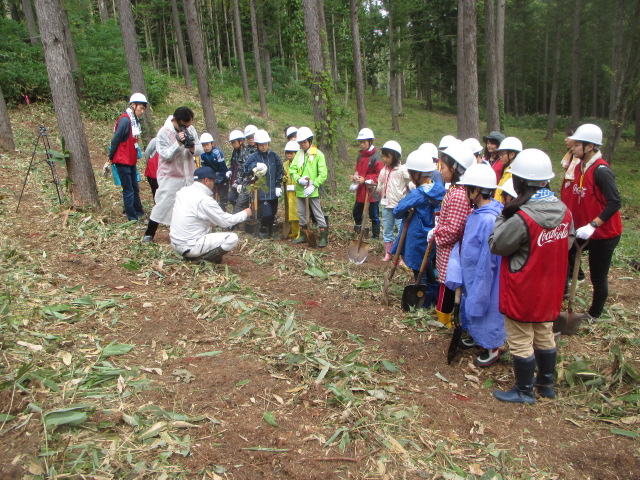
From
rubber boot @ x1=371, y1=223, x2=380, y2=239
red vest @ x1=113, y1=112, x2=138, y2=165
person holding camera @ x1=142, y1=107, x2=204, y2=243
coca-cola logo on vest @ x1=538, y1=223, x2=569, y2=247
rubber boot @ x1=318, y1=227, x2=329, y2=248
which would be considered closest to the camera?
coca-cola logo on vest @ x1=538, y1=223, x2=569, y2=247

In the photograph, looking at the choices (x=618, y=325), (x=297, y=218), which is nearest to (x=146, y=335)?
(x=297, y=218)

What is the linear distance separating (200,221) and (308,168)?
2.58 m

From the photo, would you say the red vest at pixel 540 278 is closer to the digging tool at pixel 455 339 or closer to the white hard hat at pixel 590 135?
the digging tool at pixel 455 339

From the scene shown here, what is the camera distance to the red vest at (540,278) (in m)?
3.67

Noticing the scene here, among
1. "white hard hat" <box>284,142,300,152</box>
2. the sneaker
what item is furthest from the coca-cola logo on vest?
"white hard hat" <box>284,142,300,152</box>

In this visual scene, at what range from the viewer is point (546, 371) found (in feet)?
13.4

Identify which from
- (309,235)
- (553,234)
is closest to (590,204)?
(553,234)

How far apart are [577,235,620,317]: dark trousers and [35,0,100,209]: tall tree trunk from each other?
25.6ft

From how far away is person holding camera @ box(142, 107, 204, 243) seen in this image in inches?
276

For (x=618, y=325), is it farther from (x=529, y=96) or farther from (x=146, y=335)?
(x=529, y=96)

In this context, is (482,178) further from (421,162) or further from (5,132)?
(5,132)

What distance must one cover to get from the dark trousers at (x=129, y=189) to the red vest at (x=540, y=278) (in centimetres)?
649

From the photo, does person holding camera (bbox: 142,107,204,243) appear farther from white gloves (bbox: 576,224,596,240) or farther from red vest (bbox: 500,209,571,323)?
white gloves (bbox: 576,224,596,240)

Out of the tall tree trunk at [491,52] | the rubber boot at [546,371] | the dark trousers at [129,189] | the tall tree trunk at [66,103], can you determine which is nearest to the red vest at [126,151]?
the dark trousers at [129,189]
